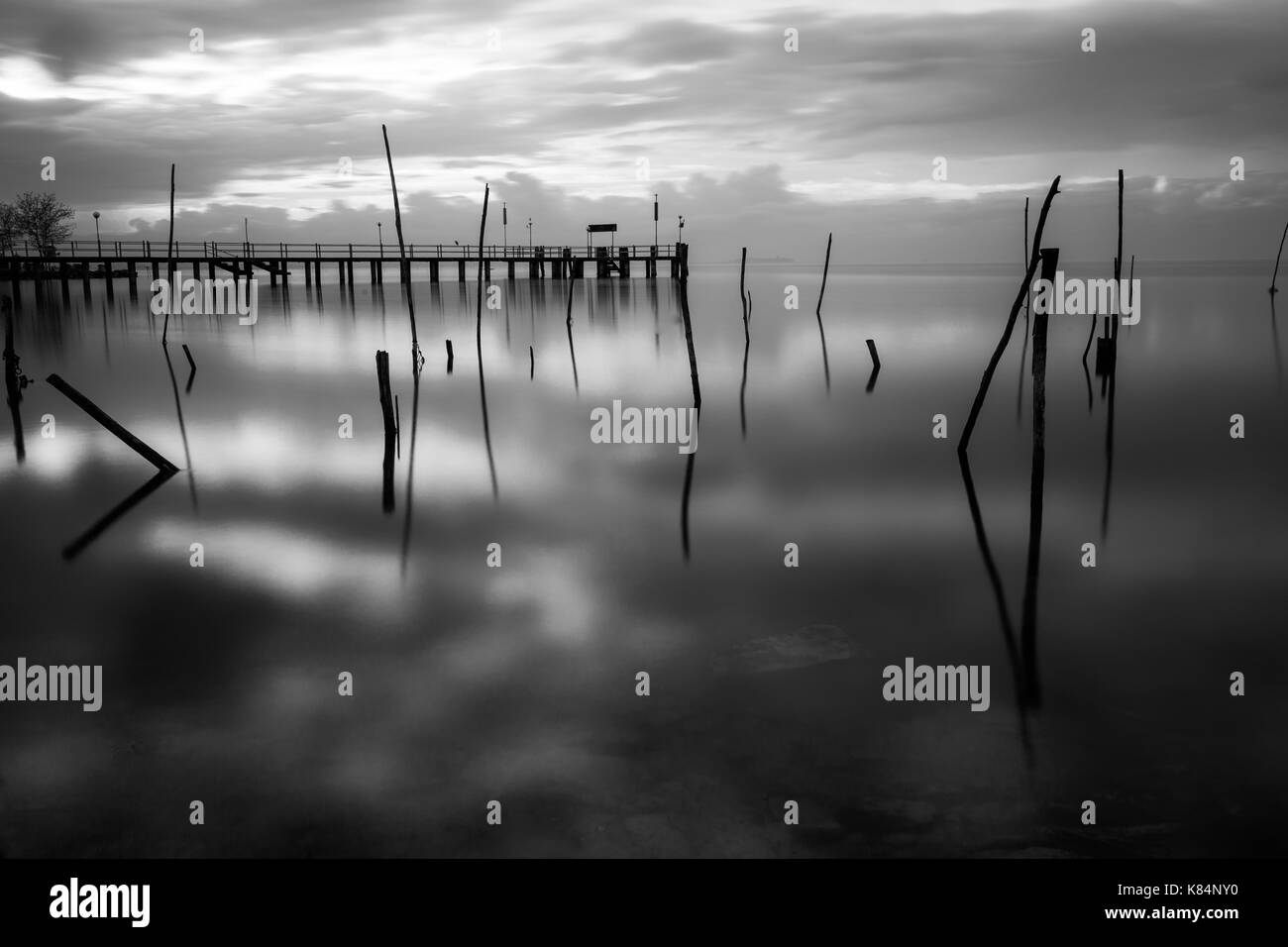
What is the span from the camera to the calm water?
260 inches

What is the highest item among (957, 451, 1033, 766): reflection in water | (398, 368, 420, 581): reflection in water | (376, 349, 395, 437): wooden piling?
(376, 349, 395, 437): wooden piling

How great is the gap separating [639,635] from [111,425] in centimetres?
965

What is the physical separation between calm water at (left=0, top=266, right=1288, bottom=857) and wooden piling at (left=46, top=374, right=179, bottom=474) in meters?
0.53

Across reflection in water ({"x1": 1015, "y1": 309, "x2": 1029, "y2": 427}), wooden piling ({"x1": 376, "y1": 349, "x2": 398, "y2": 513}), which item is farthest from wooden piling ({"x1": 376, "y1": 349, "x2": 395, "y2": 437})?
reflection in water ({"x1": 1015, "y1": 309, "x2": 1029, "y2": 427})

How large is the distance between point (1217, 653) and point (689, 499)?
297 inches

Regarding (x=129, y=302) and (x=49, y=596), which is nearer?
(x=49, y=596)

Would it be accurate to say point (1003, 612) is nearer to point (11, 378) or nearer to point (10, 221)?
point (11, 378)

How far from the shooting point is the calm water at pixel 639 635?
6.60 m

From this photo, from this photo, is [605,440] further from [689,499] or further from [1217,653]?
[1217,653]

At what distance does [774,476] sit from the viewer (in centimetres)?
1675

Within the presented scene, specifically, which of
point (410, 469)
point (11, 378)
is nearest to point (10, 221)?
point (11, 378)

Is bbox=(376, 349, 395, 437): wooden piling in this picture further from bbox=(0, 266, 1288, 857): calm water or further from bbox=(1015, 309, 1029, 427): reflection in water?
bbox=(1015, 309, 1029, 427): reflection in water

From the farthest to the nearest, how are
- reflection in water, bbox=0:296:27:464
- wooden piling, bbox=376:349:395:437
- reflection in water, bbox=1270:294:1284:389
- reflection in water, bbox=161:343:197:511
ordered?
reflection in water, bbox=1270:294:1284:389 < reflection in water, bbox=0:296:27:464 < wooden piling, bbox=376:349:395:437 < reflection in water, bbox=161:343:197:511
